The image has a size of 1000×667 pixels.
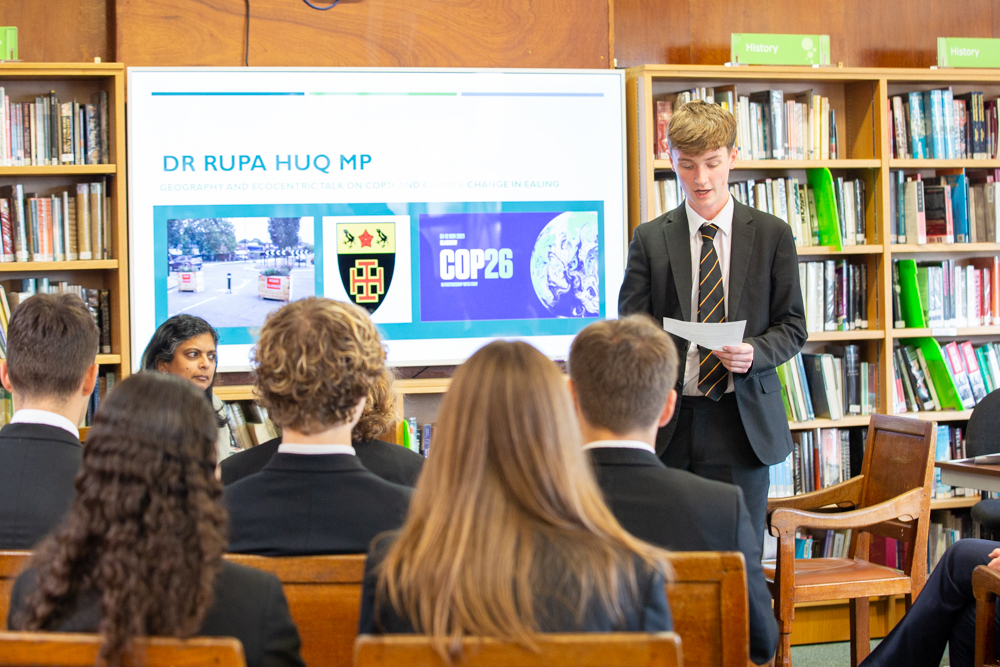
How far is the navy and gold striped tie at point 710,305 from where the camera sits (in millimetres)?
2684

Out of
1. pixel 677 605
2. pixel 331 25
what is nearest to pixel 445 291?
pixel 331 25

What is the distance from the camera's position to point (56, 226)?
3.75m

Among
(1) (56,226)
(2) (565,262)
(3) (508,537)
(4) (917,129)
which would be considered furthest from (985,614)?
(1) (56,226)

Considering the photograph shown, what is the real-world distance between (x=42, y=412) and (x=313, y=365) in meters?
0.73

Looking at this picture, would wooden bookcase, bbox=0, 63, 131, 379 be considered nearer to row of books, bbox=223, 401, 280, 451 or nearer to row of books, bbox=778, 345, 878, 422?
row of books, bbox=223, 401, 280, 451

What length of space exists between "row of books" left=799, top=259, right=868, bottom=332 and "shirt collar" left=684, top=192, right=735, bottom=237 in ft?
4.94

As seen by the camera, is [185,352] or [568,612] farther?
[185,352]

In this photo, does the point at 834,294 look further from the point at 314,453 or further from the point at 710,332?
the point at 314,453

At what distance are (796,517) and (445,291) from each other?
1850mm

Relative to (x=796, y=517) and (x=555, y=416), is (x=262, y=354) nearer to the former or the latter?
(x=555, y=416)

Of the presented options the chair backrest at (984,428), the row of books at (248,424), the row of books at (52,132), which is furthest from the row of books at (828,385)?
the row of books at (52,132)

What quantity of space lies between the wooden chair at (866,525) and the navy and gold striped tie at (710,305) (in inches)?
16.1

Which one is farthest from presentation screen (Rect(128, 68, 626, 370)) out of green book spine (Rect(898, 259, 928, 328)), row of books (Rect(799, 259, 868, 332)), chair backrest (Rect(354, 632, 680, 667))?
chair backrest (Rect(354, 632, 680, 667))

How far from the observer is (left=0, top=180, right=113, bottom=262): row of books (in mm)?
3727
